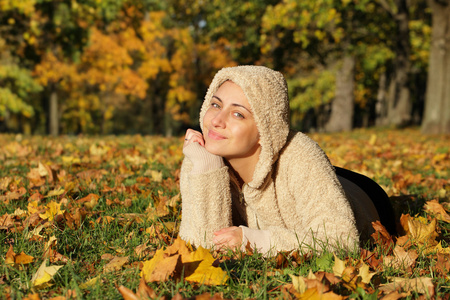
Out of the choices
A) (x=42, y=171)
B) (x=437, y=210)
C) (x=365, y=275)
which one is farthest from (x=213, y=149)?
(x=42, y=171)

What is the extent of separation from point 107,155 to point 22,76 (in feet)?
43.2

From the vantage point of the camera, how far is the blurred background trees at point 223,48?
38.7 feet

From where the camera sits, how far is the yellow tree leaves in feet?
5.76

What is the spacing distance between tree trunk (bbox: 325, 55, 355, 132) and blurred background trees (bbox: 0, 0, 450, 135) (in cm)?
4

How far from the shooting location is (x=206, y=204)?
2.33 m

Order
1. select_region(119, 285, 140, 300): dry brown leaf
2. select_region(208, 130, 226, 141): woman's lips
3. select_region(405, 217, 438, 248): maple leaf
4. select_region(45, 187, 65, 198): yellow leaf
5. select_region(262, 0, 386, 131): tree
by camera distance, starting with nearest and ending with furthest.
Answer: select_region(119, 285, 140, 300): dry brown leaf < select_region(208, 130, 226, 141): woman's lips < select_region(405, 217, 438, 248): maple leaf < select_region(45, 187, 65, 198): yellow leaf < select_region(262, 0, 386, 131): tree

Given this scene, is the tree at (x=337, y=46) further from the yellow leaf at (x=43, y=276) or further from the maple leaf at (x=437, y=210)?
the yellow leaf at (x=43, y=276)

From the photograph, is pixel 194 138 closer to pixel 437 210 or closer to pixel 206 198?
pixel 206 198

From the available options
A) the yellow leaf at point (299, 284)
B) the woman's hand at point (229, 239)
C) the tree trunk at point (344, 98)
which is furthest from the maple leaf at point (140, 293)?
the tree trunk at point (344, 98)

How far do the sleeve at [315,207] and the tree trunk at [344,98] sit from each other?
16.7 metres

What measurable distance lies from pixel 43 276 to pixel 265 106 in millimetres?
1308

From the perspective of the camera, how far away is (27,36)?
10.9 m

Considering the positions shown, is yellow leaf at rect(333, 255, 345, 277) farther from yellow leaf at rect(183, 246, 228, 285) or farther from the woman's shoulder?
the woman's shoulder

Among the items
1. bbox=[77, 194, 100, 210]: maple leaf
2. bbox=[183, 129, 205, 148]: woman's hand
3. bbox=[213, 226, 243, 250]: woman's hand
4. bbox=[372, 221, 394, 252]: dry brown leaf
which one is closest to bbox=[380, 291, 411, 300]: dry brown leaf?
bbox=[372, 221, 394, 252]: dry brown leaf
